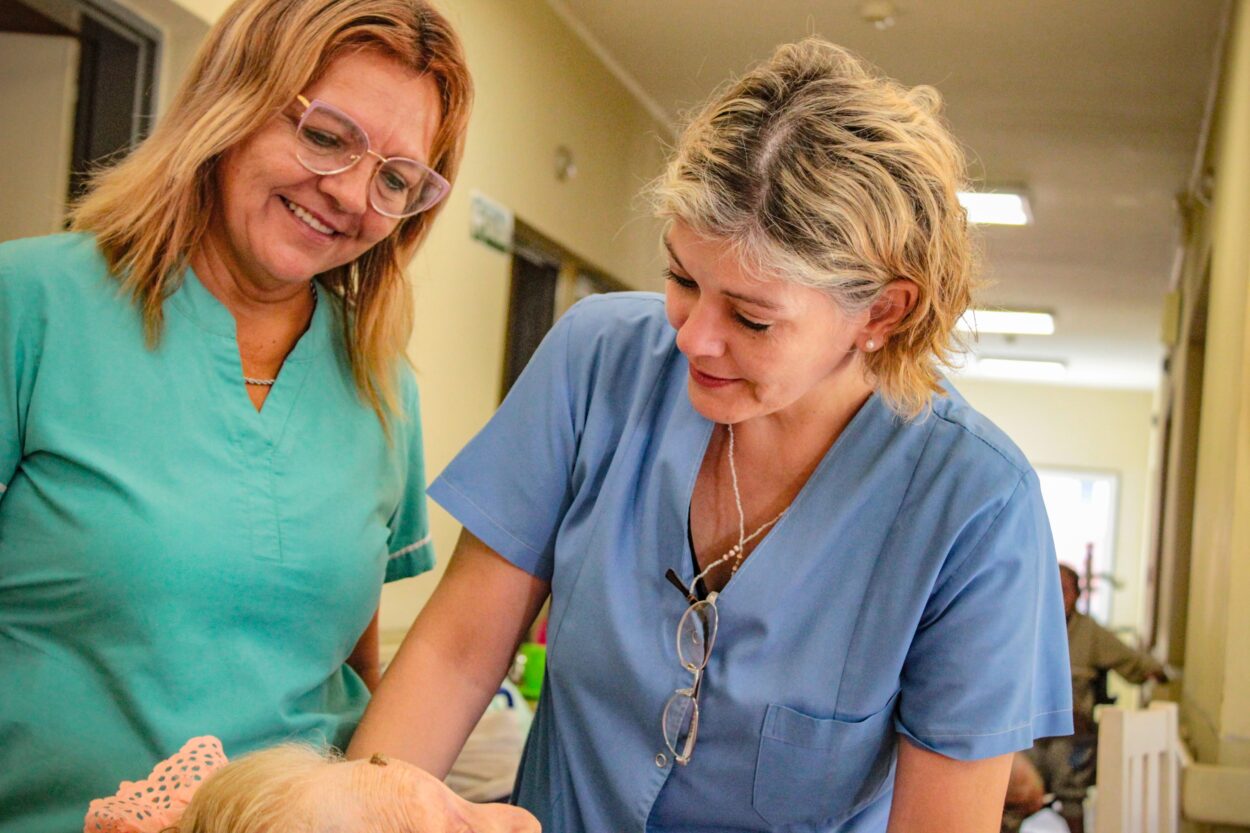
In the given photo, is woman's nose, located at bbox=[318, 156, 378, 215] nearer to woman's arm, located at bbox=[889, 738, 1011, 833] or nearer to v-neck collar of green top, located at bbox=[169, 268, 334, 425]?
v-neck collar of green top, located at bbox=[169, 268, 334, 425]

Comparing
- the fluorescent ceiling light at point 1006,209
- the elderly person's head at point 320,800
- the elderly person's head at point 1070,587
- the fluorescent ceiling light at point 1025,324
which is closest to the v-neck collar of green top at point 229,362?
the elderly person's head at point 320,800

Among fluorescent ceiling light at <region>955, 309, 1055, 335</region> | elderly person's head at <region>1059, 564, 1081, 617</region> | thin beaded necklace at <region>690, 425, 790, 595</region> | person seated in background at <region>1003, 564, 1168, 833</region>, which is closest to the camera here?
thin beaded necklace at <region>690, 425, 790, 595</region>

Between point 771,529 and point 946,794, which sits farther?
point 771,529

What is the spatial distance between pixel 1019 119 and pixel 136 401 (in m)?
5.17

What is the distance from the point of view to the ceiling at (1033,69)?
457 cm

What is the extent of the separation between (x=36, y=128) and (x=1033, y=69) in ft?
12.8

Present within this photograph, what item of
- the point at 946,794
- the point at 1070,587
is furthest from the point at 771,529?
the point at 1070,587

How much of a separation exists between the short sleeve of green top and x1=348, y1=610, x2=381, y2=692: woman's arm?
0.19m

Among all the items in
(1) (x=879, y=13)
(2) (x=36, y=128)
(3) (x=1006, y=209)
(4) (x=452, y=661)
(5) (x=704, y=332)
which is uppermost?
(1) (x=879, y=13)

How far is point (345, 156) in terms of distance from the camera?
1.37 meters

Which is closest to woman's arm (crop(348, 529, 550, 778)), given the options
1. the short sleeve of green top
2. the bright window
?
the short sleeve of green top

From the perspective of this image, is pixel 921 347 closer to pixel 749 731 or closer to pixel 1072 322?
pixel 749 731

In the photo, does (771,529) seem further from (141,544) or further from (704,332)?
(141,544)

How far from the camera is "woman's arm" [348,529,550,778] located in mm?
1292
